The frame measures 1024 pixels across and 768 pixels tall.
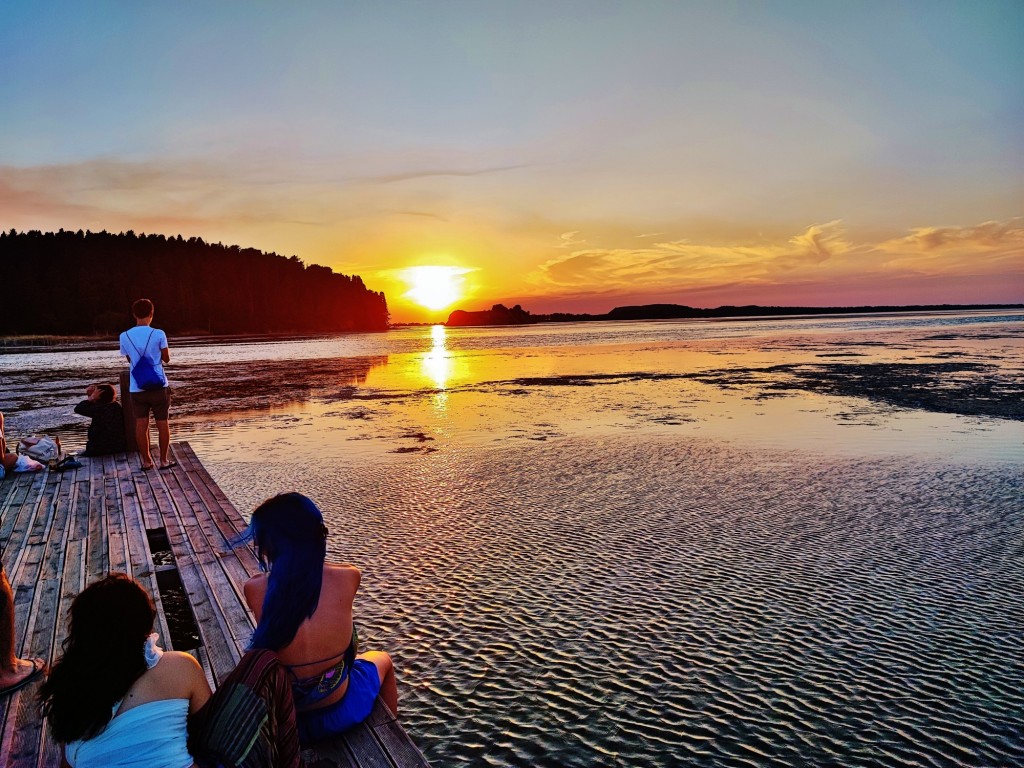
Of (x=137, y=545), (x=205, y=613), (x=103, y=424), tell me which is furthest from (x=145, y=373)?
(x=205, y=613)

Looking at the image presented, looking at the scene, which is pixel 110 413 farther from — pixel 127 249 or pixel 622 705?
pixel 127 249

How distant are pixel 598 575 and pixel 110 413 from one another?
10.0 meters

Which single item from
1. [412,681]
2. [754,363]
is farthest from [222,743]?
[754,363]

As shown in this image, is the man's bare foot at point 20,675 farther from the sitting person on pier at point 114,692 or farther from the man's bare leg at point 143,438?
the man's bare leg at point 143,438

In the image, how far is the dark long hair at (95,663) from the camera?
2533mm

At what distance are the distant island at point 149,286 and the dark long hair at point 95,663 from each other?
109082 millimetres

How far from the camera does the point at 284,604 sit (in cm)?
310

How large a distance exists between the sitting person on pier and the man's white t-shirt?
761 cm

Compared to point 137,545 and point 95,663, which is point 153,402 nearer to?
point 137,545

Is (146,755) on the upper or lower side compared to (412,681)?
upper

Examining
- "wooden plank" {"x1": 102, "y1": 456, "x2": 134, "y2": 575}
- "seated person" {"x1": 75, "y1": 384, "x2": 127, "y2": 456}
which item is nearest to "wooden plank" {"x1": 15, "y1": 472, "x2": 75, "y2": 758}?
"wooden plank" {"x1": 102, "y1": 456, "x2": 134, "y2": 575}

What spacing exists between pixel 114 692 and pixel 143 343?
8.07m

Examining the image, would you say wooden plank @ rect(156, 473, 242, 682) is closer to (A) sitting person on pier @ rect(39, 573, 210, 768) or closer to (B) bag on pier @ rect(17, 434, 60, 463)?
(A) sitting person on pier @ rect(39, 573, 210, 768)

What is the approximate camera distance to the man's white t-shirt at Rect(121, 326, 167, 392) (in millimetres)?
9289
